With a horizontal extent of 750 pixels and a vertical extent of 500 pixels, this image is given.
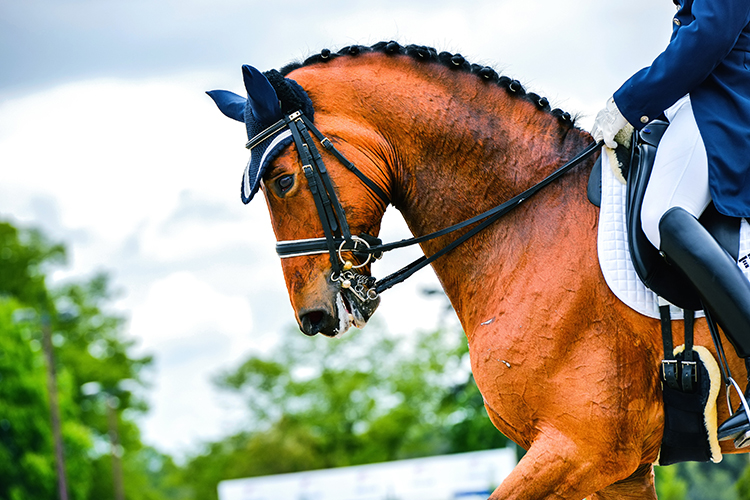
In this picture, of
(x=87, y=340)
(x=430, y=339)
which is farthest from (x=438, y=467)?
(x=87, y=340)

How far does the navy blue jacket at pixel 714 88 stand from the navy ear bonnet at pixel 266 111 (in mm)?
1648

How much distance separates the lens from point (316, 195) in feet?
12.8

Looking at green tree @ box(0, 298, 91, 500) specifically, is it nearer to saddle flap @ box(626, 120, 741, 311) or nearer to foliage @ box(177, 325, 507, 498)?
foliage @ box(177, 325, 507, 498)

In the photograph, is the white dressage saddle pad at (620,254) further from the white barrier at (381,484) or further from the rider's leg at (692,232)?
the white barrier at (381,484)

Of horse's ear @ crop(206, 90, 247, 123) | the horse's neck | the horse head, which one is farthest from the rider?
horse's ear @ crop(206, 90, 247, 123)

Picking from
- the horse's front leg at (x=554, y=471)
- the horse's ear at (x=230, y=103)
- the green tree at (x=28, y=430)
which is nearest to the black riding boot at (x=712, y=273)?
the horse's front leg at (x=554, y=471)

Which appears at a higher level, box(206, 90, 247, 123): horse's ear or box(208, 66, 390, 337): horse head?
box(206, 90, 247, 123): horse's ear

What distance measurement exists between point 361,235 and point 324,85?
877 mm

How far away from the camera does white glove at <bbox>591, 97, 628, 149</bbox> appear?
144 inches

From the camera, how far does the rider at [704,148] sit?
3.34 metres

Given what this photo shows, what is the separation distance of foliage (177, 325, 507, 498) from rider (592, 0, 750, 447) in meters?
45.7

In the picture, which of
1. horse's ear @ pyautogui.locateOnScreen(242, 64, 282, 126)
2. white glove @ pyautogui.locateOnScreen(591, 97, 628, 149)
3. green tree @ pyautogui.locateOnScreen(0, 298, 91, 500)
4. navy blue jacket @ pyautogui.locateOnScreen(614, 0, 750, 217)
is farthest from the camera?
green tree @ pyautogui.locateOnScreen(0, 298, 91, 500)

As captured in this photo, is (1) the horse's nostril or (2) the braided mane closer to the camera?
(1) the horse's nostril

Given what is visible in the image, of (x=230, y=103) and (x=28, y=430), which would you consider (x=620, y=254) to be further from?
(x=28, y=430)
